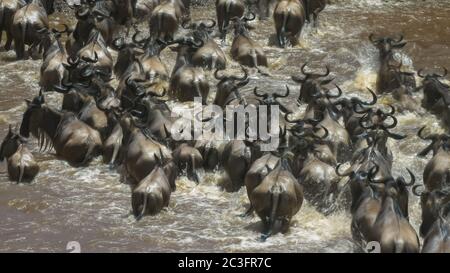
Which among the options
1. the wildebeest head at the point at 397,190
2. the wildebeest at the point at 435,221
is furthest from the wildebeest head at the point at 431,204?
the wildebeest head at the point at 397,190

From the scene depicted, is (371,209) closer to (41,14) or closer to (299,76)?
(299,76)

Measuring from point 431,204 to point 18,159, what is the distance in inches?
193

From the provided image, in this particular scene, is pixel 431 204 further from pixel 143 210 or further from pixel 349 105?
pixel 143 210

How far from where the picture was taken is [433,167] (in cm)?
1150

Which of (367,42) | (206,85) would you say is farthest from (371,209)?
(367,42)

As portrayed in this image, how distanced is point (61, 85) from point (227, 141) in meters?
3.14

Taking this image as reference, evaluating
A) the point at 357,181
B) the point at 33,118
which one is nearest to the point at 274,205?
the point at 357,181

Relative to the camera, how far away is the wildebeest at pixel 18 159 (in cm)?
1201

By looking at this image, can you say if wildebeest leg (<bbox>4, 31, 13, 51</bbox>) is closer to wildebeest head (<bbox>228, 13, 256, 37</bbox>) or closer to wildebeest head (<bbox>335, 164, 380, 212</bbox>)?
wildebeest head (<bbox>228, 13, 256, 37</bbox>)

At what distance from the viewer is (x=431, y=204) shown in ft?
34.2

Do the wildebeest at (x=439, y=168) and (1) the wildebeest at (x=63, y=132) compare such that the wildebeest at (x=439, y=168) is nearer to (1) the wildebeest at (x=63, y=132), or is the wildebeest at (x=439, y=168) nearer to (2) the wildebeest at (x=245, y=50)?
(1) the wildebeest at (x=63, y=132)

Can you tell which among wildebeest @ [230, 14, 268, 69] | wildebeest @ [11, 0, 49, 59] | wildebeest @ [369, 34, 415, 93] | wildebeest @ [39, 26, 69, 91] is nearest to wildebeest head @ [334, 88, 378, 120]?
wildebeest @ [369, 34, 415, 93]

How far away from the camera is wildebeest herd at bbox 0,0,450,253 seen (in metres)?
10.6

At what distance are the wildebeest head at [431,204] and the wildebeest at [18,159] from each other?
4.67 metres
